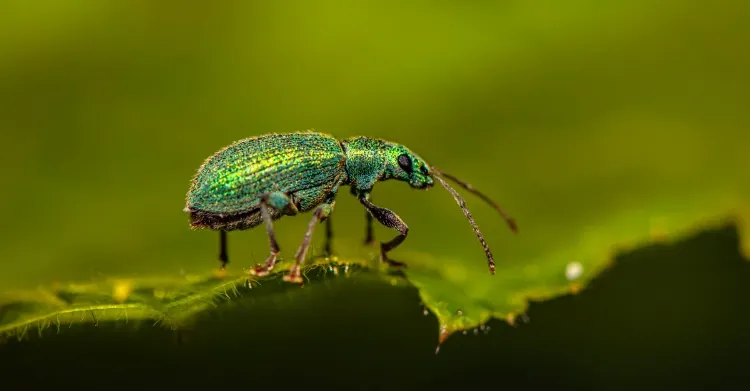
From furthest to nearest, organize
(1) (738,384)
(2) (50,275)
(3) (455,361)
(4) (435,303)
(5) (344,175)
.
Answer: (5) (344,175), (2) (50,275), (1) (738,384), (3) (455,361), (4) (435,303)

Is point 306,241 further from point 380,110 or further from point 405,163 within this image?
point 380,110

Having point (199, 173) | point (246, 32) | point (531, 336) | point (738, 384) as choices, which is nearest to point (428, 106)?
point (246, 32)

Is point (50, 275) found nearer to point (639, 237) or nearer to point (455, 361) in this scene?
point (455, 361)

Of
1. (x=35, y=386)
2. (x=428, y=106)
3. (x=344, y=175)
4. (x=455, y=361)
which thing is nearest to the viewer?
(x=35, y=386)

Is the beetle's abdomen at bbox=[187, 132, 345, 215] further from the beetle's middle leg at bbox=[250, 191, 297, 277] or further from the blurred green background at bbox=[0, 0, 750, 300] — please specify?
the blurred green background at bbox=[0, 0, 750, 300]

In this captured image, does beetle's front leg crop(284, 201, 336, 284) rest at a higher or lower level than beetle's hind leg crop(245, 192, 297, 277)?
lower

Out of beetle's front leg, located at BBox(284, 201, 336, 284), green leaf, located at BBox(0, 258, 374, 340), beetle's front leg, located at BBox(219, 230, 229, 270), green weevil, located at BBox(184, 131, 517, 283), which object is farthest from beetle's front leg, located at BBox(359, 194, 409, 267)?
green leaf, located at BBox(0, 258, 374, 340)
